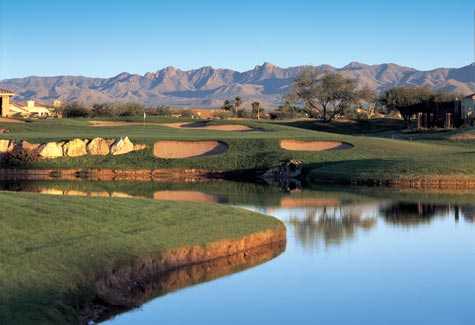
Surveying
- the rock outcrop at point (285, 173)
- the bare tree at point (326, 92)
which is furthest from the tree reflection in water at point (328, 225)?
the bare tree at point (326, 92)

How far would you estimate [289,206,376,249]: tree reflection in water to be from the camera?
27.2 meters

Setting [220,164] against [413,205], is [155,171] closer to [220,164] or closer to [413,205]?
[220,164]

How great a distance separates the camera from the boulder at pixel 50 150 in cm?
5543

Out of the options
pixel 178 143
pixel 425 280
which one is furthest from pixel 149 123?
pixel 425 280

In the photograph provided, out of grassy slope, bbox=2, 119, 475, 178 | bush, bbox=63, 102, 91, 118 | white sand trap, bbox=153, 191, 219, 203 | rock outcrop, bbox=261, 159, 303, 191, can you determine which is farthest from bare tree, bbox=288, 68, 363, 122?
white sand trap, bbox=153, 191, 219, 203

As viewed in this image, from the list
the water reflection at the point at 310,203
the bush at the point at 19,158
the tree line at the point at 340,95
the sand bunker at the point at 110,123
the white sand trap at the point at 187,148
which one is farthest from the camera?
the tree line at the point at 340,95

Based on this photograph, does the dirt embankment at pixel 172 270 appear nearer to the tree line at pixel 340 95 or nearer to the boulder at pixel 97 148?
the boulder at pixel 97 148

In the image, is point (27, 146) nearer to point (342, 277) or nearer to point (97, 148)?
point (97, 148)

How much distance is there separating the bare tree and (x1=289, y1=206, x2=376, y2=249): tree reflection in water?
225 feet

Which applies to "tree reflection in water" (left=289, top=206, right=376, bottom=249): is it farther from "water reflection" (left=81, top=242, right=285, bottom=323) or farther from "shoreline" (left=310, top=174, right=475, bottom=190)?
"shoreline" (left=310, top=174, right=475, bottom=190)

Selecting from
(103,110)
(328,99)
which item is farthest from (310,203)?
(103,110)

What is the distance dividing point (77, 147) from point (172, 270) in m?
37.0

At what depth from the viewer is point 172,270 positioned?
20766 millimetres

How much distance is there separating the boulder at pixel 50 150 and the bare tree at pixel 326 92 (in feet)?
171
